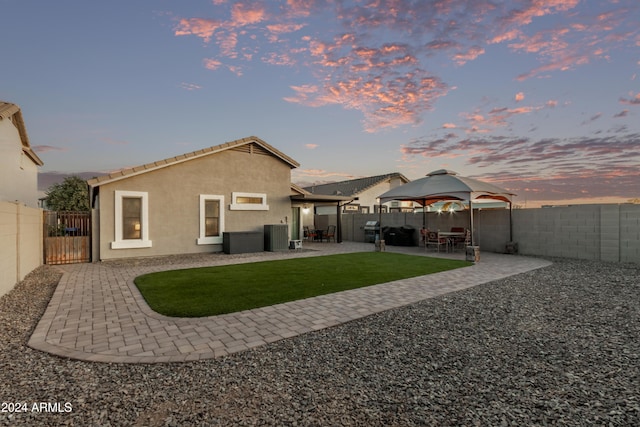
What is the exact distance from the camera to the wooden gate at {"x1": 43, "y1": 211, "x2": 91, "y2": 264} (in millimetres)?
9992

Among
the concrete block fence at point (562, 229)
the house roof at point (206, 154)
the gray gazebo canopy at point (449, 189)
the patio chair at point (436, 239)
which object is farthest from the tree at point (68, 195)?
the concrete block fence at point (562, 229)

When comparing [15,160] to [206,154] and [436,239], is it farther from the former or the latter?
[436,239]

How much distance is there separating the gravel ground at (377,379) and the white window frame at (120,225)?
6754 mm

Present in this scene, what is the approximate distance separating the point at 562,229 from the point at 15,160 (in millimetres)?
22248

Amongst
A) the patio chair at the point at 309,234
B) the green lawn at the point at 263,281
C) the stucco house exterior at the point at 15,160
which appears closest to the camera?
the green lawn at the point at 263,281

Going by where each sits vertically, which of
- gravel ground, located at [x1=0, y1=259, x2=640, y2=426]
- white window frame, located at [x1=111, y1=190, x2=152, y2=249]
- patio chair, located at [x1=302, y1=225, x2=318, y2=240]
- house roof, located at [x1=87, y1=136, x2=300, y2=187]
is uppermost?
house roof, located at [x1=87, y1=136, x2=300, y2=187]

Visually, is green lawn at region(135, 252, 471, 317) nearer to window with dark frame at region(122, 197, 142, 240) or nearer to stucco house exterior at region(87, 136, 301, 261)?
stucco house exterior at region(87, 136, 301, 261)

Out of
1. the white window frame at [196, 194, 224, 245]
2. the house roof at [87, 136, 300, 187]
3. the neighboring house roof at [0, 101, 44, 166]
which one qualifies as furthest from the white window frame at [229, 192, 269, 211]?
the neighboring house roof at [0, 101, 44, 166]

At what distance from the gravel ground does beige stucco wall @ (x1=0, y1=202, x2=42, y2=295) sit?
2022 millimetres

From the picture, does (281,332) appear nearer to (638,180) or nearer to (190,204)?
(190,204)

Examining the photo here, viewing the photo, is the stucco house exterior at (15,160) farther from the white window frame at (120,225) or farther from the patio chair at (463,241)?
the patio chair at (463,241)

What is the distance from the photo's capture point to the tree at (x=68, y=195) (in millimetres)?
28922

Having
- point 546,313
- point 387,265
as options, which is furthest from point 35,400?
point 387,265

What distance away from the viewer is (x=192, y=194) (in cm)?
1237
